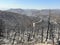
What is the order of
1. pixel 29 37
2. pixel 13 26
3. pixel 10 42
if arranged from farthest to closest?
pixel 13 26 → pixel 29 37 → pixel 10 42

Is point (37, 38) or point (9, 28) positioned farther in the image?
point (9, 28)

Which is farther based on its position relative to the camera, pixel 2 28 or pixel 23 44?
pixel 2 28

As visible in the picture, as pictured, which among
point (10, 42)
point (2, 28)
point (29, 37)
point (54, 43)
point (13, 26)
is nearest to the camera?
point (54, 43)

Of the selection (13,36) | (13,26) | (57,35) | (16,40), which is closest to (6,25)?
(13,26)

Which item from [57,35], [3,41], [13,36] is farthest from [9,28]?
[57,35]

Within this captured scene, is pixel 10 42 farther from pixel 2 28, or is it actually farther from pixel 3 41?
pixel 2 28

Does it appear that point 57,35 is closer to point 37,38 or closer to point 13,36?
point 37,38

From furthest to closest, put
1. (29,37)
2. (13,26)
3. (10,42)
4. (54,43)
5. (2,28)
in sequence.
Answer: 1. (13,26)
2. (2,28)
3. (29,37)
4. (10,42)
5. (54,43)

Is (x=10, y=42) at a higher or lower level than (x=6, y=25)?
lower
